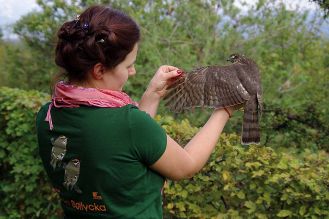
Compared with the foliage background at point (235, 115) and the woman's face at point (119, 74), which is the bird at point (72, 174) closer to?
the woman's face at point (119, 74)

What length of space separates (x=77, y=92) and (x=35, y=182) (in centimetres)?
352

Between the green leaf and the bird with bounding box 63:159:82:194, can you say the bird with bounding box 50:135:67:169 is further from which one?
the green leaf

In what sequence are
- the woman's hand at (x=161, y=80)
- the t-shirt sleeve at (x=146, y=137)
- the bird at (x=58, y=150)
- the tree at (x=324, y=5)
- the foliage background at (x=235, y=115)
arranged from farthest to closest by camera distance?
the tree at (x=324, y=5)
the foliage background at (x=235, y=115)
the woman's hand at (x=161, y=80)
the bird at (x=58, y=150)
the t-shirt sleeve at (x=146, y=137)

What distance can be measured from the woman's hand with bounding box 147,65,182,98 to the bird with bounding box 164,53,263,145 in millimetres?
78

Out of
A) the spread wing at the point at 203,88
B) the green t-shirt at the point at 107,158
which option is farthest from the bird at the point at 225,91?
the green t-shirt at the point at 107,158

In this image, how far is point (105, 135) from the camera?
5.63 ft

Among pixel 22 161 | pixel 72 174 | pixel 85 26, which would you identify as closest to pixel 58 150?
pixel 72 174

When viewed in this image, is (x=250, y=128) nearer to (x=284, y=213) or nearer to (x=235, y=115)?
(x=284, y=213)

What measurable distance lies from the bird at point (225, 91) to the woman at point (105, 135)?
1.10ft

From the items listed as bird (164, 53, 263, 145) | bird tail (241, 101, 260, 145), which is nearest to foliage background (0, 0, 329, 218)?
bird (164, 53, 263, 145)

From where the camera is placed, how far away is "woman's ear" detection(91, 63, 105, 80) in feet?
5.85

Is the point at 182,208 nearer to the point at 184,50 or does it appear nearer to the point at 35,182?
the point at 35,182

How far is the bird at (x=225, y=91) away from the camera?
86.4 inches

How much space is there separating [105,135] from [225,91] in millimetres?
654
